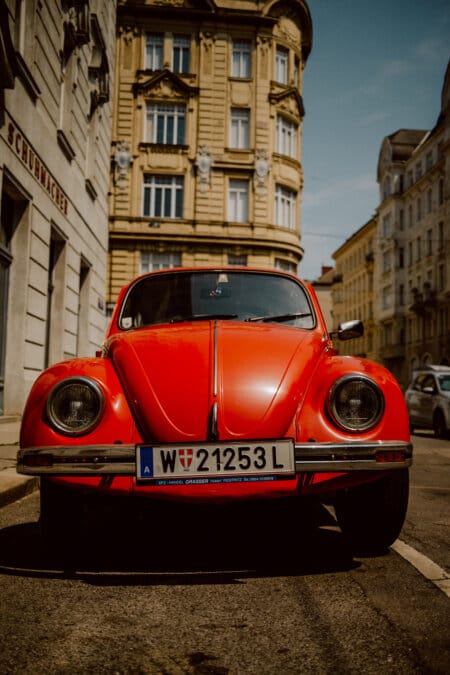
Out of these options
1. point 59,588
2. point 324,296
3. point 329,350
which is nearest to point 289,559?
point 59,588

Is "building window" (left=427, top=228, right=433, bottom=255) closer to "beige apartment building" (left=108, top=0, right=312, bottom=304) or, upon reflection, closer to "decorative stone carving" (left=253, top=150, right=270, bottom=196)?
"beige apartment building" (left=108, top=0, right=312, bottom=304)

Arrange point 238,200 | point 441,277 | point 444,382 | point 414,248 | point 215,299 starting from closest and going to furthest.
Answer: point 215,299 → point 444,382 → point 238,200 → point 441,277 → point 414,248

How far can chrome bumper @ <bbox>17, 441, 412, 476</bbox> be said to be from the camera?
3291 millimetres

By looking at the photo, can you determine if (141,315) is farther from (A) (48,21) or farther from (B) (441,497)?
(A) (48,21)

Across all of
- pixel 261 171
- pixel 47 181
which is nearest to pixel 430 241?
pixel 261 171

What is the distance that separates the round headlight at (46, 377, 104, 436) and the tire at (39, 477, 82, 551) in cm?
37

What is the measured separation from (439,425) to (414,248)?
41244mm

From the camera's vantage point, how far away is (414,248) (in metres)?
54.2

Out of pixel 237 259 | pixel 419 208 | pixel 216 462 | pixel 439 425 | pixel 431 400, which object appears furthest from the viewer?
pixel 419 208

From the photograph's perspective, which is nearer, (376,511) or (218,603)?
(218,603)

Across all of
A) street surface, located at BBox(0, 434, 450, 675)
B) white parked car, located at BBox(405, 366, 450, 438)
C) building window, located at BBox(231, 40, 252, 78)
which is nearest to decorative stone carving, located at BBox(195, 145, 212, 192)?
building window, located at BBox(231, 40, 252, 78)

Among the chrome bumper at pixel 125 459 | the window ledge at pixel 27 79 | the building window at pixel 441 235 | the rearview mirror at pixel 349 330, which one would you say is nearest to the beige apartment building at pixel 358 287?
the building window at pixel 441 235

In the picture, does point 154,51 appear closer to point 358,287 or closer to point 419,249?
point 419,249

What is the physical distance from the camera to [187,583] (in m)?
3.22
